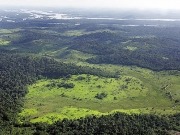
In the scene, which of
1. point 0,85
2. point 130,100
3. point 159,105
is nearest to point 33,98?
point 0,85

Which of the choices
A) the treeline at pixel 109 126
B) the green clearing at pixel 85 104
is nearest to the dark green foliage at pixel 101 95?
the green clearing at pixel 85 104

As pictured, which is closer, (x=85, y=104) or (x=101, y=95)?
(x=85, y=104)

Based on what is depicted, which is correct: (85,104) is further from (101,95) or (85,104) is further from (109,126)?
(109,126)

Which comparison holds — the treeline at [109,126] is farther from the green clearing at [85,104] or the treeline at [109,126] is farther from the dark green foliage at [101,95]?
the dark green foliage at [101,95]

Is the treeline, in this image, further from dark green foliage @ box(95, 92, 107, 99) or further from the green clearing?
dark green foliage @ box(95, 92, 107, 99)

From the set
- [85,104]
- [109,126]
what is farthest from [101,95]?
[109,126]

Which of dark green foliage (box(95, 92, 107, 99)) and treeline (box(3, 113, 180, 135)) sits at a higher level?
treeline (box(3, 113, 180, 135))

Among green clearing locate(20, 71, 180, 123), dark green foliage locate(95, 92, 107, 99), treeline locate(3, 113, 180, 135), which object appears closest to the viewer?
treeline locate(3, 113, 180, 135)

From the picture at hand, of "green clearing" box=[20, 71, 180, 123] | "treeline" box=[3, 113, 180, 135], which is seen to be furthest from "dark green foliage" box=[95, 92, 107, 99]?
"treeline" box=[3, 113, 180, 135]

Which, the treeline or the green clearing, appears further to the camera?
the green clearing
